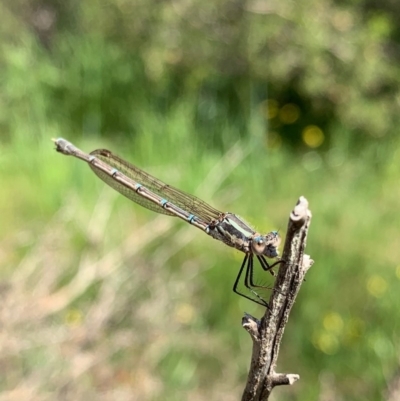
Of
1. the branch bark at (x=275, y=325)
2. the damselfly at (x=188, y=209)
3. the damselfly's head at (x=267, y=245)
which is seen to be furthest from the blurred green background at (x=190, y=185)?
the branch bark at (x=275, y=325)

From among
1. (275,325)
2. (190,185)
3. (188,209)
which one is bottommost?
(275,325)

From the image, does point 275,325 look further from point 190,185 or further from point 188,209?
point 190,185

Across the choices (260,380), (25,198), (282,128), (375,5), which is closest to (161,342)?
(25,198)

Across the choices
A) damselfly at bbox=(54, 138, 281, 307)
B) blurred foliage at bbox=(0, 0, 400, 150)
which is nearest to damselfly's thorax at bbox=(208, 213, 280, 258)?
damselfly at bbox=(54, 138, 281, 307)

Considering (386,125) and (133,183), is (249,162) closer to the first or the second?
(386,125)

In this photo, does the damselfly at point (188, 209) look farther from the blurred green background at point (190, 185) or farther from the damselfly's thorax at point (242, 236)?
the blurred green background at point (190, 185)

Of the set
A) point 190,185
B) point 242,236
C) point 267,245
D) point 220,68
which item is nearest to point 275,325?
point 267,245
